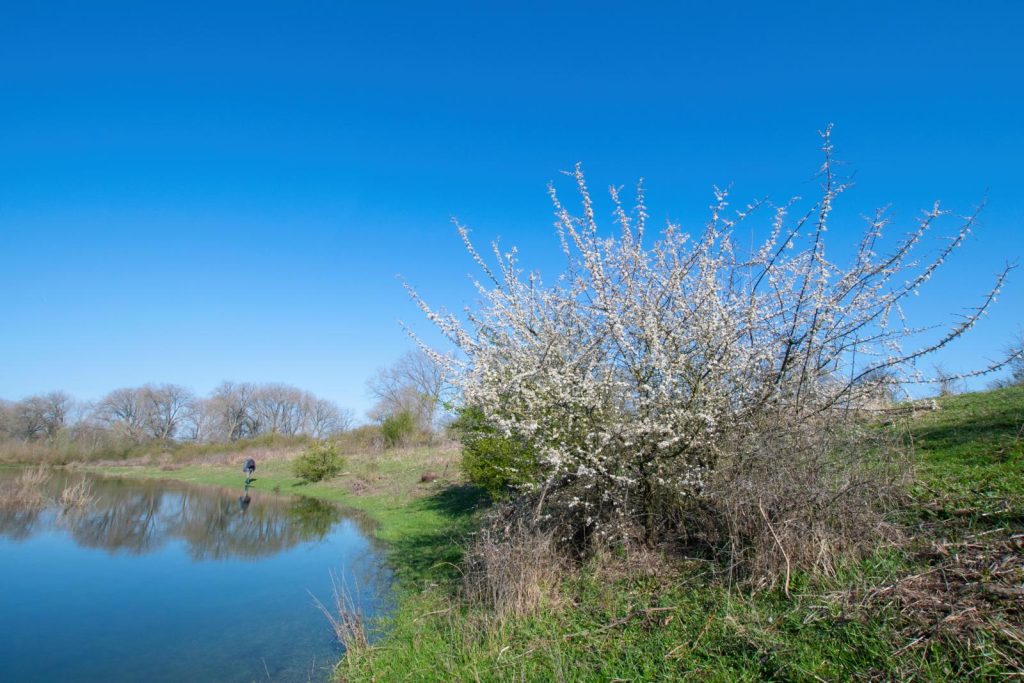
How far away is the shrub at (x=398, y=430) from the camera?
3731 centimetres

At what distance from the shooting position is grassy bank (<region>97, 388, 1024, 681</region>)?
12.6ft

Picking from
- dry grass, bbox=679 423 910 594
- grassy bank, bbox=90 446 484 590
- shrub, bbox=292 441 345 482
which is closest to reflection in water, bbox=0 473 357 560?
grassy bank, bbox=90 446 484 590

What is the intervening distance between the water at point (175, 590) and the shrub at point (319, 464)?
667cm

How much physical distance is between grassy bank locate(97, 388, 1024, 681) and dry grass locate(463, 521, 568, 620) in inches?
5.3

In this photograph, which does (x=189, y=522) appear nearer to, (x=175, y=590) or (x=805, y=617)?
(x=175, y=590)

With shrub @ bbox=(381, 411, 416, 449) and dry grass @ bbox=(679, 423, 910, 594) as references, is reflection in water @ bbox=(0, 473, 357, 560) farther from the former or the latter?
Result: dry grass @ bbox=(679, 423, 910, 594)

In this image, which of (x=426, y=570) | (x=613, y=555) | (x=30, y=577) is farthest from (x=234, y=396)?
(x=613, y=555)

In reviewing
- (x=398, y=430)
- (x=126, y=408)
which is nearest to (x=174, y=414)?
(x=126, y=408)

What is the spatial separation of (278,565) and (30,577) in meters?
5.47

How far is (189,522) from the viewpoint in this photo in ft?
71.9

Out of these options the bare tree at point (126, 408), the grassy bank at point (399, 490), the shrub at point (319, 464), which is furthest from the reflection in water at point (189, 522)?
the bare tree at point (126, 408)

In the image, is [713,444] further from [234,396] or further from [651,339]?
[234,396]

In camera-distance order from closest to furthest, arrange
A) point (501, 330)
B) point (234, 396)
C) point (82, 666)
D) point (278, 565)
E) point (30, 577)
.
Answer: point (501, 330) < point (82, 666) < point (30, 577) < point (278, 565) < point (234, 396)

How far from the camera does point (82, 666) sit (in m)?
8.52
